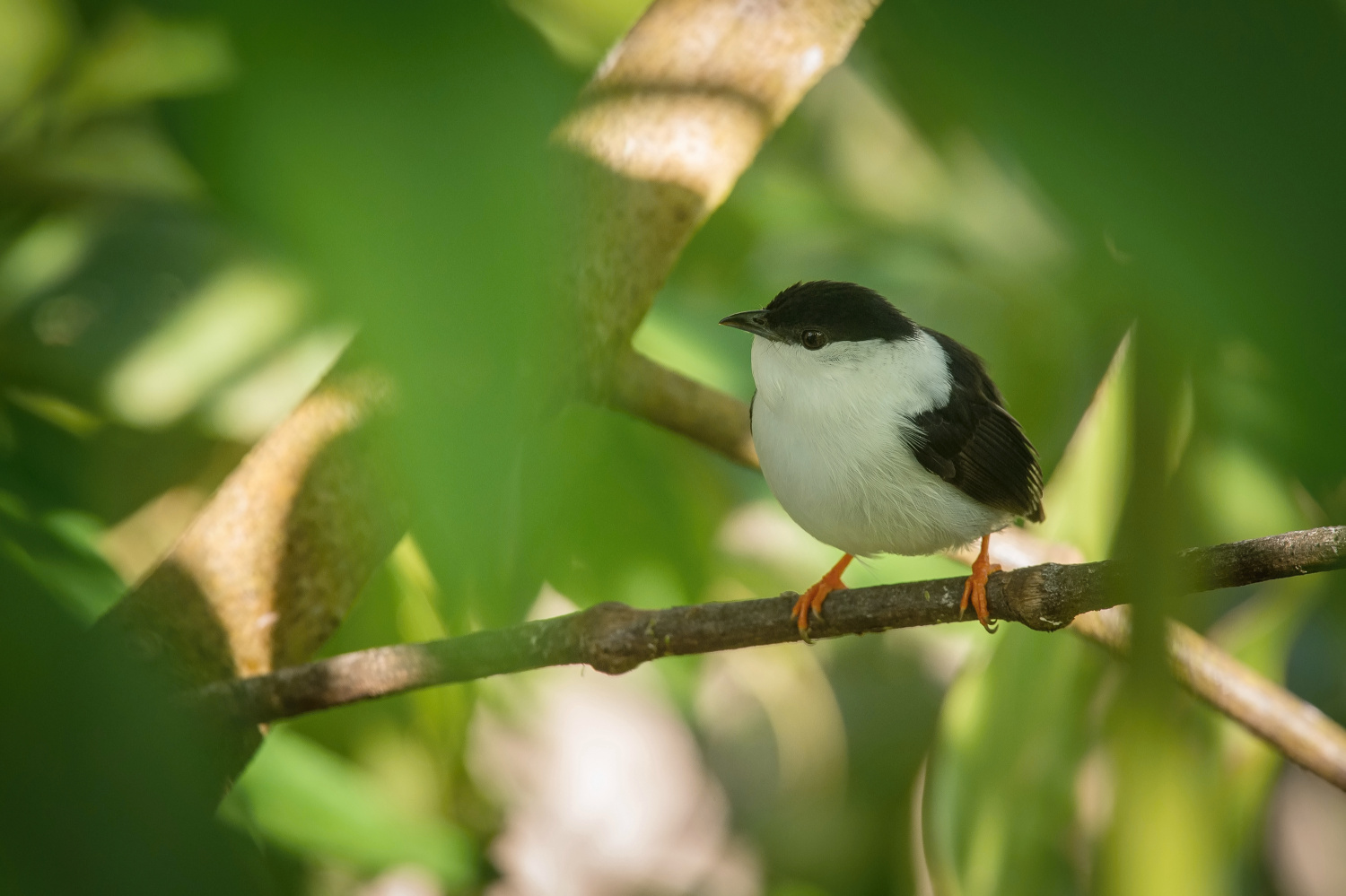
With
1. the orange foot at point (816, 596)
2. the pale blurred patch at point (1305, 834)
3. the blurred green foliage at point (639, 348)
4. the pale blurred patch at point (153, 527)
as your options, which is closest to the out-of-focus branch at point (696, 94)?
the blurred green foliage at point (639, 348)

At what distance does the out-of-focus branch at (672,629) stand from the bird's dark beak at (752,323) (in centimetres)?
38

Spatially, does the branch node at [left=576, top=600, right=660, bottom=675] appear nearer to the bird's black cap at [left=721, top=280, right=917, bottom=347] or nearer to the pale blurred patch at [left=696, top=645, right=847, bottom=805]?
the bird's black cap at [left=721, top=280, right=917, bottom=347]

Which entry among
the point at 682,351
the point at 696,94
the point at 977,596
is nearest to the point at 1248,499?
the point at 977,596

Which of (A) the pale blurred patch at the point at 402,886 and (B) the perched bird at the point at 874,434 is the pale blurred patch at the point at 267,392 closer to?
(B) the perched bird at the point at 874,434

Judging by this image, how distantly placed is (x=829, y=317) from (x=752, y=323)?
0.34 ft

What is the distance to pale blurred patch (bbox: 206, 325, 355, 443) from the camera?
1399 millimetres

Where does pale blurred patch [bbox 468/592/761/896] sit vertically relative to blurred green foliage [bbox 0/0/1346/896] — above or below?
below

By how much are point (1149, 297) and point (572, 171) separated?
181 mm

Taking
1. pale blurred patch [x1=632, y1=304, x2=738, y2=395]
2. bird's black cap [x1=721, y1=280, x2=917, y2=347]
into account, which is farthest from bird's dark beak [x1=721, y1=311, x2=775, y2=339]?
pale blurred patch [x1=632, y1=304, x2=738, y2=395]

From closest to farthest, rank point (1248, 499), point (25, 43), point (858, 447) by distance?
1. point (25, 43)
2. point (858, 447)
3. point (1248, 499)

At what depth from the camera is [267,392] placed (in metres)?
1.42

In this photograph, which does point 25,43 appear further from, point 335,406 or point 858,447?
point 858,447

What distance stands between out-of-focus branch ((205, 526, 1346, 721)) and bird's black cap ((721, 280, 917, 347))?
0.37 meters

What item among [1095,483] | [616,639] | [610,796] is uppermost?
[1095,483]
